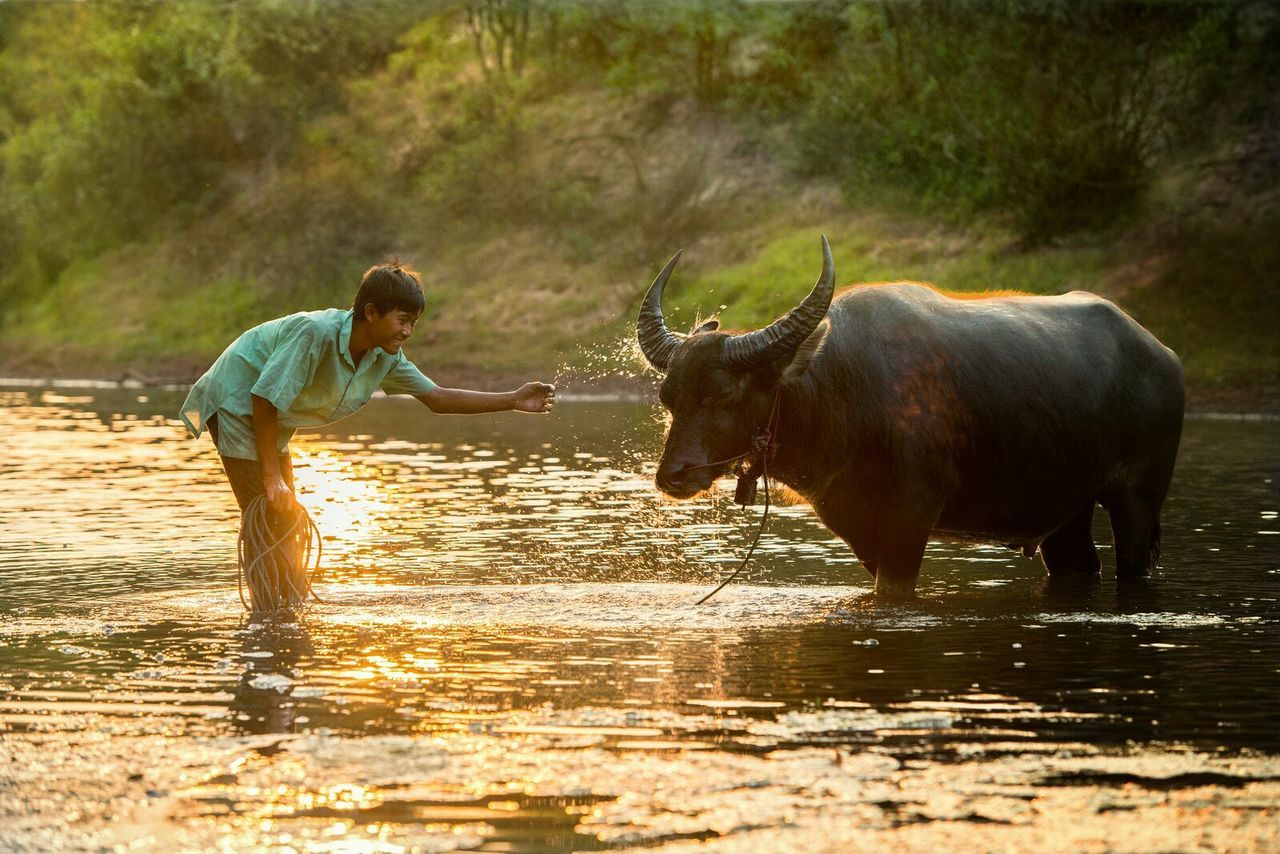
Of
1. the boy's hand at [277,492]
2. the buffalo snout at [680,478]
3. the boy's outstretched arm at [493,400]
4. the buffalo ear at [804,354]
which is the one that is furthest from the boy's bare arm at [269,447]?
the buffalo ear at [804,354]

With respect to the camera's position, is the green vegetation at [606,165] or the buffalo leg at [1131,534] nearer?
the buffalo leg at [1131,534]

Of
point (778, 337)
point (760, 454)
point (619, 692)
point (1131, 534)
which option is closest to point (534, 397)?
point (760, 454)

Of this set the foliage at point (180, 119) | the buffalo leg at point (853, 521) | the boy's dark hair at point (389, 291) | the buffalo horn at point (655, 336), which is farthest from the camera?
the foliage at point (180, 119)

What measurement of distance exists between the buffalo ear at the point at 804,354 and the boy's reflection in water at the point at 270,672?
266 cm

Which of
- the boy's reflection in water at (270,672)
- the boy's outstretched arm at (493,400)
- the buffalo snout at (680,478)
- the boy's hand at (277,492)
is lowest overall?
the boy's reflection in water at (270,672)

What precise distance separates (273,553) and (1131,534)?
192 inches

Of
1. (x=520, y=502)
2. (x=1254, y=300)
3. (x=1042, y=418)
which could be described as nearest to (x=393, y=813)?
(x=1042, y=418)

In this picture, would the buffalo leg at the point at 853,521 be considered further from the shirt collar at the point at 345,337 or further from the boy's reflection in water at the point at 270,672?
the boy's reflection in water at the point at 270,672

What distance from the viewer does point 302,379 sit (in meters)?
8.58

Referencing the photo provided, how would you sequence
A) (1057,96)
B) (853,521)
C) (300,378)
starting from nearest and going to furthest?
(300,378) < (853,521) < (1057,96)

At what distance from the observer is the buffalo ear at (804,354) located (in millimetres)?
8844

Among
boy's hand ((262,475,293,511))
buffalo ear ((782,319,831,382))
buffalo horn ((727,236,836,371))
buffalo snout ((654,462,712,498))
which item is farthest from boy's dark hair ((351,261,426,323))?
buffalo ear ((782,319,831,382))

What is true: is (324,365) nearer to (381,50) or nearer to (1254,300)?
(1254,300)

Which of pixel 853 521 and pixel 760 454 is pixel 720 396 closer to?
pixel 760 454
